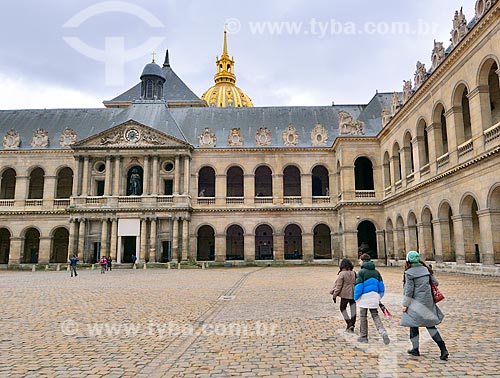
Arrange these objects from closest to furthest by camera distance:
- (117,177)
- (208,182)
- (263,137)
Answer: (117,177) < (263,137) < (208,182)

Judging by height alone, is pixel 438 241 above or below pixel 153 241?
below

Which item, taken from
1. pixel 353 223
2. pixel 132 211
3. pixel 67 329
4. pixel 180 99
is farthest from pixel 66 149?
pixel 67 329

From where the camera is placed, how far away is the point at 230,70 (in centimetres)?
9188

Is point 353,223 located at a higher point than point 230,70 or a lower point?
lower

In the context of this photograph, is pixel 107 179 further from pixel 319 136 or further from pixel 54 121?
pixel 319 136

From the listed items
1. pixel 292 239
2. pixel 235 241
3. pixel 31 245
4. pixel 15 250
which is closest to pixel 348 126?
pixel 292 239

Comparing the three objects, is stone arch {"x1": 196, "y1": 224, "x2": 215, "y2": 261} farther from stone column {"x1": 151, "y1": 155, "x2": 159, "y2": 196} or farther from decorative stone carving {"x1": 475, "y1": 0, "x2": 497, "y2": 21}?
decorative stone carving {"x1": 475, "y1": 0, "x2": 497, "y2": 21}

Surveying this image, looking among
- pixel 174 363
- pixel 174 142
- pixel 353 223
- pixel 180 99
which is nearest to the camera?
pixel 174 363

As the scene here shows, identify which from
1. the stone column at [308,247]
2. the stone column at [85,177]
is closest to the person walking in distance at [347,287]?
the stone column at [308,247]

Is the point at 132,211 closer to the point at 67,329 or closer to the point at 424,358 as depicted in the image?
the point at 67,329

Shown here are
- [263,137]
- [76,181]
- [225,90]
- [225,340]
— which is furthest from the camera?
[225,90]

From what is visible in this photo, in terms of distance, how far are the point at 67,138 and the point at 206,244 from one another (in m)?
19.2

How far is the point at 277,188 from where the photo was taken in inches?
1702

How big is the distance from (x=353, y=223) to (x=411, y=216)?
745 cm
